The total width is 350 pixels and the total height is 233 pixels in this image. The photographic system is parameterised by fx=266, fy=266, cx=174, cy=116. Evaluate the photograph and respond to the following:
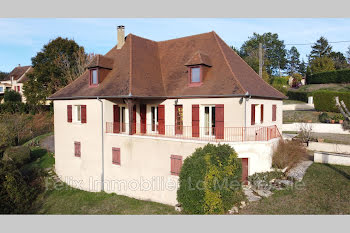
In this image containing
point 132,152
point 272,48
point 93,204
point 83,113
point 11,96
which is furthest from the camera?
point 272,48

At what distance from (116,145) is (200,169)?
7.02m

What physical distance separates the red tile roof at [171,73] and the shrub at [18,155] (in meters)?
7.36

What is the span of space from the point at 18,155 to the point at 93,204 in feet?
38.2

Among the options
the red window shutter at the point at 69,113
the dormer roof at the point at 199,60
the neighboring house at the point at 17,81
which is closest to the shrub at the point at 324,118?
the dormer roof at the point at 199,60

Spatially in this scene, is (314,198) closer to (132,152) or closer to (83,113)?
(132,152)

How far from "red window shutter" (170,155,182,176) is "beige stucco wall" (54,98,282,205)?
23cm

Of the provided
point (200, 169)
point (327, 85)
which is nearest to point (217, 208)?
point (200, 169)

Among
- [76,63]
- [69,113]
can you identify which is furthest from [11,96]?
[69,113]

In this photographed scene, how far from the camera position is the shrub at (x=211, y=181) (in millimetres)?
12320

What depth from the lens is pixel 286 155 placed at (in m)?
15.9

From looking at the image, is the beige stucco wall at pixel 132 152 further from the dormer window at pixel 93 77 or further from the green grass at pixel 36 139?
the green grass at pixel 36 139

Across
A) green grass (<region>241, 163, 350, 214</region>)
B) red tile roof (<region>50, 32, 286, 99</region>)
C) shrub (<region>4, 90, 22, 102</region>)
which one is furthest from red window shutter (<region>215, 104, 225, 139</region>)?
shrub (<region>4, 90, 22, 102</region>)

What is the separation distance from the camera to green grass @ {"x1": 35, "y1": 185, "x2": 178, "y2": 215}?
48.4ft

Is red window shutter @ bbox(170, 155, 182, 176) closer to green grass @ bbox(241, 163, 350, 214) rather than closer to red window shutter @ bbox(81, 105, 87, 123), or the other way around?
green grass @ bbox(241, 163, 350, 214)
